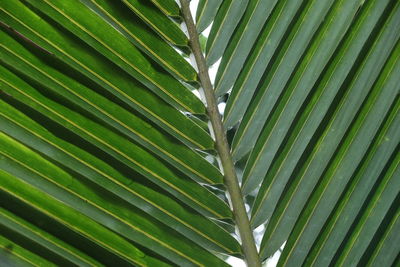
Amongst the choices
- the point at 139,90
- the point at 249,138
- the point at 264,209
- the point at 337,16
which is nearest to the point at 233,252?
the point at 264,209

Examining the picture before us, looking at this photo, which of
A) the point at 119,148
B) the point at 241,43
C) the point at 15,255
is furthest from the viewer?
the point at 241,43

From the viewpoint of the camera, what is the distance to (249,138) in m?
1.05

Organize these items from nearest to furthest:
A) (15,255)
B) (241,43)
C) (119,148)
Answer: (15,255) → (119,148) → (241,43)

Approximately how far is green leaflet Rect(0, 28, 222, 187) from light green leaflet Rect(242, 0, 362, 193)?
92 mm

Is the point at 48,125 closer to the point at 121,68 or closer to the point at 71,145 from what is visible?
the point at 71,145

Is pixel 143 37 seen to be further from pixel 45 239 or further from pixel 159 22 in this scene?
pixel 45 239

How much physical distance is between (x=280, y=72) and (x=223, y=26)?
0.14m

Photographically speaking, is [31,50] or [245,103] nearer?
[31,50]

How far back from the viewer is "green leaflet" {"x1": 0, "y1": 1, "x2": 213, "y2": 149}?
951 mm

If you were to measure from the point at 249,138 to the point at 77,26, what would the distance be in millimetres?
339

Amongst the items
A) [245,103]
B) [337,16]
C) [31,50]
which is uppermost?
[337,16]

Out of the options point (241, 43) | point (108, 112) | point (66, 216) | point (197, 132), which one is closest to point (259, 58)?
point (241, 43)

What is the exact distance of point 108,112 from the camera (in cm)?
98

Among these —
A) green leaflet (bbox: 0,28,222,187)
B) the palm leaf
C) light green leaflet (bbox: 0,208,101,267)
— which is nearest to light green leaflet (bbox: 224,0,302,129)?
the palm leaf
